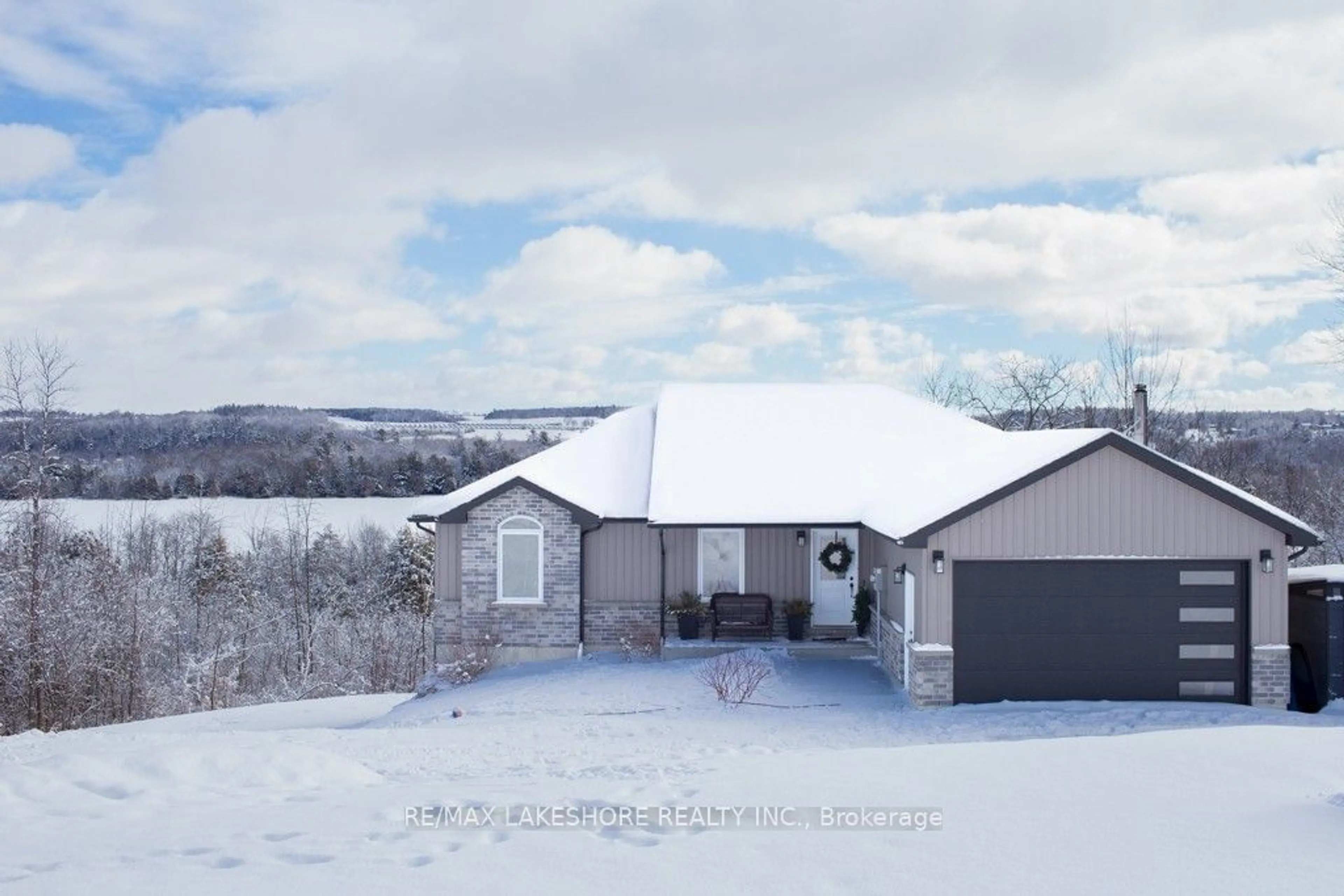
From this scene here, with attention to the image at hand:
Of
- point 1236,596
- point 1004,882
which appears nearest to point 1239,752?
point 1004,882

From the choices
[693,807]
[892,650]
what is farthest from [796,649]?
[693,807]

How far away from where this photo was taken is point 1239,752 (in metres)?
7.65

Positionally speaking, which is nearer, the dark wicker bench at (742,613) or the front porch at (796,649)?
the front porch at (796,649)

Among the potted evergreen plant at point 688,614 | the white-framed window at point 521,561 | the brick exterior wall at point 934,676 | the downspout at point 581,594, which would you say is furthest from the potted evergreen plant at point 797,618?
the white-framed window at point 521,561

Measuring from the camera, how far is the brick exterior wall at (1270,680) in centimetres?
1330

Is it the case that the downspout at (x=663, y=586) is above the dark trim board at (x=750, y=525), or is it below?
below

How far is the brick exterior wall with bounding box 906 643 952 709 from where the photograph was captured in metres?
13.3

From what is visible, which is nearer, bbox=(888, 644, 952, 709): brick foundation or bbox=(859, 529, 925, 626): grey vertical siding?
bbox=(888, 644, 952, 709): brick foundation

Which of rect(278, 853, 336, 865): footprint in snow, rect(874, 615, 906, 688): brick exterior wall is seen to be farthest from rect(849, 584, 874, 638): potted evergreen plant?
rect(278, 853, 336, 865): footprint in snow

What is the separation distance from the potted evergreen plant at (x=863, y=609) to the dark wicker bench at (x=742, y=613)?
1552mm

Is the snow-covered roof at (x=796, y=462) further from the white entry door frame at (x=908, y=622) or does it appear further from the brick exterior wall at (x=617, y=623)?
the brick exterior wall at (x=617, y=623)

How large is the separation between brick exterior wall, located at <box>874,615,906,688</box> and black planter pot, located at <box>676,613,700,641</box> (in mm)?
3185

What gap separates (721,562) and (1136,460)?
24.8ft

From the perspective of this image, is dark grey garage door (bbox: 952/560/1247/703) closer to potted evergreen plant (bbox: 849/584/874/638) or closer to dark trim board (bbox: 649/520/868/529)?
dark trim board (bbox: 649/520/868/529)
